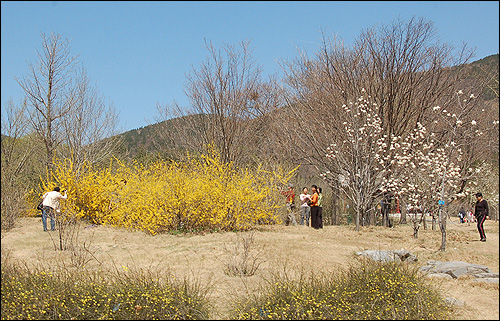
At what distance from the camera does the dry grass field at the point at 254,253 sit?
582cm

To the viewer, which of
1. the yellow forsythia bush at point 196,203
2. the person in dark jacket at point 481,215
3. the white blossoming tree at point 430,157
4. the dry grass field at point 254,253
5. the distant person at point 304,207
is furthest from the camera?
the distant person at point 304,207

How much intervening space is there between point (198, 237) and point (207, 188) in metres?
1.29

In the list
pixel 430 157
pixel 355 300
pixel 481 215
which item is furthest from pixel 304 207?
pixel 355 300

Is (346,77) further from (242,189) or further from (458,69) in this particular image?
(242,189)

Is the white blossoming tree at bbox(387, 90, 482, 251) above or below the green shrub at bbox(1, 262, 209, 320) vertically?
above


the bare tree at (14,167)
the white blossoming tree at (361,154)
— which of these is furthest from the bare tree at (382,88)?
the bare tree at (14,167)

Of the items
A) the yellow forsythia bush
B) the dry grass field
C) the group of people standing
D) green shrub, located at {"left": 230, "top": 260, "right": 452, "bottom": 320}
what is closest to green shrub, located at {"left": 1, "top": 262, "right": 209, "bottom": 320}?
the dry grass field

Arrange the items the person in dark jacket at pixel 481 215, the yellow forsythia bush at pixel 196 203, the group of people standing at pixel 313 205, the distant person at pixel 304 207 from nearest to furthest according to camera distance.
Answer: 1. the yellow forsythia bush at pixel 196 203
2. the person in dark jacket at pixel 481 215
3. the group of people standing at pixel 313 205
4. the distant person at pixel 304 207

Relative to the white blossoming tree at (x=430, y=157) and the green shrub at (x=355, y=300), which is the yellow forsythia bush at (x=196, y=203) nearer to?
the white blossoming tree at (x=430, y=157)

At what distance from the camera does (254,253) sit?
8016 millimetres

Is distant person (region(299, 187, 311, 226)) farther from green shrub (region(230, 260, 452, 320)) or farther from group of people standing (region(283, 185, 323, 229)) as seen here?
green shrub (region(230, 260, 452, 320))

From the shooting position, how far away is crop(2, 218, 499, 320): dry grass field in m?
5.82

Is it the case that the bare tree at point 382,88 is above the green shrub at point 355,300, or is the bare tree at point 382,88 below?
above

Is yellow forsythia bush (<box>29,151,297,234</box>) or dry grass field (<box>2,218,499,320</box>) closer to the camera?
dry grass field (<box>2,218,499,320</box>)
